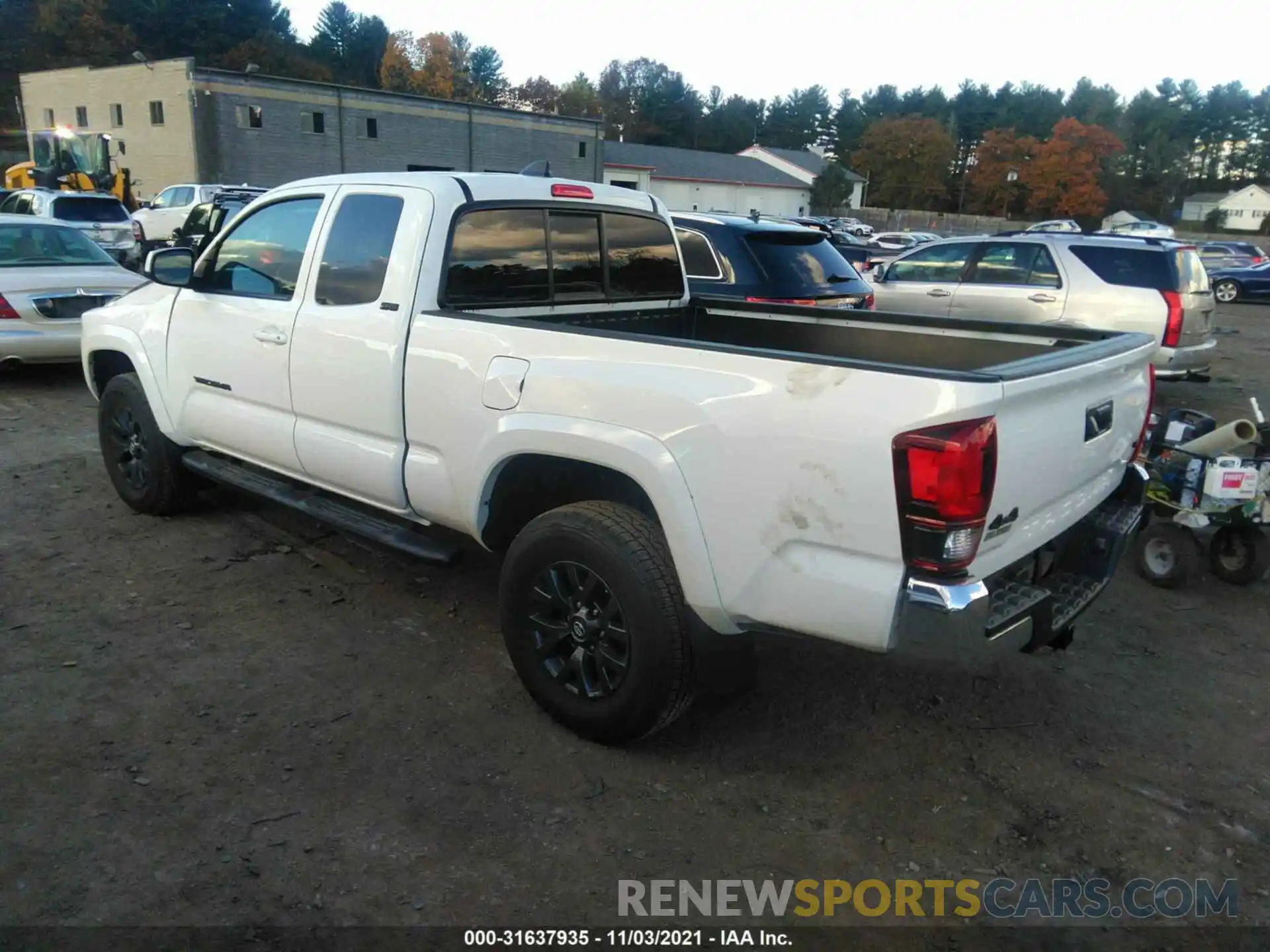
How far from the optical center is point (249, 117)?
42.7 meters

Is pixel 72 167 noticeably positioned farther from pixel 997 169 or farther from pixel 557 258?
pixel 997 169

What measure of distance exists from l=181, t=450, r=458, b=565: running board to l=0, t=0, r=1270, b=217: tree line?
7509 centimetres

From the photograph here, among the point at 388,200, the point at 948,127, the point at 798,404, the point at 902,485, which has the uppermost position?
the point at 948,127

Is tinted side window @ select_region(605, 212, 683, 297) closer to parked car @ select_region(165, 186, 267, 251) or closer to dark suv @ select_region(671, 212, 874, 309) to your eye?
dark suv @ select_region(671, 212, 874, 309)

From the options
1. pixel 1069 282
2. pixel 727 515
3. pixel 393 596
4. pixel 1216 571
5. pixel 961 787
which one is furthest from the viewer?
pixel 1069 282

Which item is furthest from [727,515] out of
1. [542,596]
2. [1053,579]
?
[1053,579]

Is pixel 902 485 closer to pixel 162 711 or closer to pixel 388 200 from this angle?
pixel 388 200

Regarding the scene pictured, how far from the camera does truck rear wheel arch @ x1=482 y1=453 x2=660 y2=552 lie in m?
3.29

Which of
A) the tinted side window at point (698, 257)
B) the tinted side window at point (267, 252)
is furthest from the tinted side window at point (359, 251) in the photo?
the tinted side window at point (698, 257)

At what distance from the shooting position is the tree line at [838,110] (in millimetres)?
70250

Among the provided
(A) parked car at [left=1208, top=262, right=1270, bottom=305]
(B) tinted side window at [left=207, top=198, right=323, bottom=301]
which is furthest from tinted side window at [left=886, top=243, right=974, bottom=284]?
(A) parked car at [left=1208, top=262, right=1270, bottom=305]

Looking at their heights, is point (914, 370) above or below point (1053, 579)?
above

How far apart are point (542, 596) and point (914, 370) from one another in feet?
5.28

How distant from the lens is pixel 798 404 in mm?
2613
